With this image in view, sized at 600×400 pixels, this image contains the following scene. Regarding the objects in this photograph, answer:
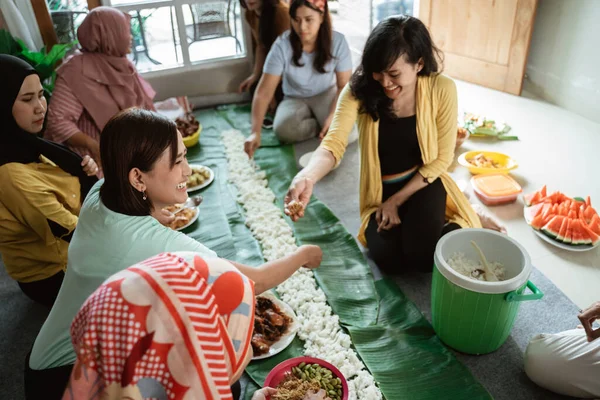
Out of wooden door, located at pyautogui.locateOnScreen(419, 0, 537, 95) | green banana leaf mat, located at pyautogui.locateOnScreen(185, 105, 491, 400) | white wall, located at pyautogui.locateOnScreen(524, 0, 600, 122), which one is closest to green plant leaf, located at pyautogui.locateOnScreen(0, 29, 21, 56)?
green banana leaf mat, located at pyautogui.locateOnScreen(185, 105, 491, 400)

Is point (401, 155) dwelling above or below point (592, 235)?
above

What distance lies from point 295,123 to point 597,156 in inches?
79.6

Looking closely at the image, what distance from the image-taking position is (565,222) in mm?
2256

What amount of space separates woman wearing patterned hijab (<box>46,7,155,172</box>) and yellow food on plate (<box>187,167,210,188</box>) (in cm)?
55

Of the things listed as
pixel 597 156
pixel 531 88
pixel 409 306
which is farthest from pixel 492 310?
pixel 531 88

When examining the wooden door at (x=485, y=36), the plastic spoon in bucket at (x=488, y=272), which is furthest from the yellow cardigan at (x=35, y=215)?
the wooden door at (x=485, y=36)

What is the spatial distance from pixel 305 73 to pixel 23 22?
74.6 inches

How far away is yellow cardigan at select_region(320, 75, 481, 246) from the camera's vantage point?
2.02 meters

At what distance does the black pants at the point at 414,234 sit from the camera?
209cm

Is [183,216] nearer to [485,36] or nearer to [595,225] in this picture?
[595,225]

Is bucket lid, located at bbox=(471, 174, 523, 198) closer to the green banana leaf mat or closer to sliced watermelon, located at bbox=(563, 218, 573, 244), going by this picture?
sliced watermelon, located at bbox=(563, 218, 573, 244)

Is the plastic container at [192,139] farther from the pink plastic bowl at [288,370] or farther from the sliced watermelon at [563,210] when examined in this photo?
the sliced watermelon at [563,210]

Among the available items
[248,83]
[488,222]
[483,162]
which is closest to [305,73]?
[248,83]

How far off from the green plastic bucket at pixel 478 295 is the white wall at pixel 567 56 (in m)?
2.54
